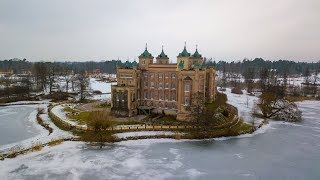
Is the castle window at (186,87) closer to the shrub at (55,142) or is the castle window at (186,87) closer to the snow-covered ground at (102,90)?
the shrub at (55,142)

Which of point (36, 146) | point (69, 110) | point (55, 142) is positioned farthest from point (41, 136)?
point (69, 110)

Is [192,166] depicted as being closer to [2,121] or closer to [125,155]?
[125,155]

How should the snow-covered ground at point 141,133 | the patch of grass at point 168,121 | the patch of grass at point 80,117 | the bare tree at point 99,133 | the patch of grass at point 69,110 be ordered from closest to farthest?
the bare tree at point 99,133 → the snow-covered ground at point 141,133 → the patch of grass at point 168,121 → the patch of grass at point 80,117 → the patch of grass at point 69,110

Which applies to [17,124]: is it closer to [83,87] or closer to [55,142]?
[55,142]

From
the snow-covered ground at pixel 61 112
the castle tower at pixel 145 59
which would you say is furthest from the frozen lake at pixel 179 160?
the castle tower at pixel 145 59

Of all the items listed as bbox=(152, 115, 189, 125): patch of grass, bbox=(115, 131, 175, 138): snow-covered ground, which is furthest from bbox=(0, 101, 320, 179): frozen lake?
bbox=(152, 115, 189, 125): patch of grass

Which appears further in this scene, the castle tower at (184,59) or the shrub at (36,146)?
the castle tower at (184,59)

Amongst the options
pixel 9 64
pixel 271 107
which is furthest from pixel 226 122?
pixel 9 64
